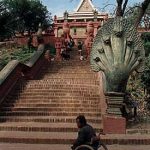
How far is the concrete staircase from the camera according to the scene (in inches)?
552

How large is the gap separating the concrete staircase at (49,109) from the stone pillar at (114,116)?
32 cm

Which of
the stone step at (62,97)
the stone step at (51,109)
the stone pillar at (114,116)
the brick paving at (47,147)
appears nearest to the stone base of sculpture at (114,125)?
the stone pillar at (114,116)

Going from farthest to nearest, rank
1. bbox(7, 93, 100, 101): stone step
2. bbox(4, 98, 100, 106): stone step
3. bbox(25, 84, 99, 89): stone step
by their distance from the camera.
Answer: bbox(25, 84, 99, 89): stone step → bbox(7, 93, 100, 101): stone step → bbox(4, 98, 100, 106): stone step

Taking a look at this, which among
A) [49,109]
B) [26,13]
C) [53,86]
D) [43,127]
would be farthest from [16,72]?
[26,13]

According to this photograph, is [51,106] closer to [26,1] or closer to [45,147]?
[45,147]

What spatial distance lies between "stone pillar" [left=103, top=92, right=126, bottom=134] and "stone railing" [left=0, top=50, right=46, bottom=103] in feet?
14.2

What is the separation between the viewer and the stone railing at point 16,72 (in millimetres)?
18531

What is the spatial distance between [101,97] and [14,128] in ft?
11.5

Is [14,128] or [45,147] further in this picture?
[14,128]

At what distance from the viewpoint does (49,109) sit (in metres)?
17.3

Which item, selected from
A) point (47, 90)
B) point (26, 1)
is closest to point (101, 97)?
point (47, 90)

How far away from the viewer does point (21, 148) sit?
12.6 metres

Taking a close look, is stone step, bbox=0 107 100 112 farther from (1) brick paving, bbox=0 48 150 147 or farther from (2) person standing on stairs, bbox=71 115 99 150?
(2) person standing on stairs, bbox=71 115 99 150

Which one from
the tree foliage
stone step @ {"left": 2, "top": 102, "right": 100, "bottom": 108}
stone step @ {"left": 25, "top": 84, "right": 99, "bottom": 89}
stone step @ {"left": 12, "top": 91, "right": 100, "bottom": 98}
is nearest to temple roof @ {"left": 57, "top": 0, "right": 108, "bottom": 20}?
the tree foliage
